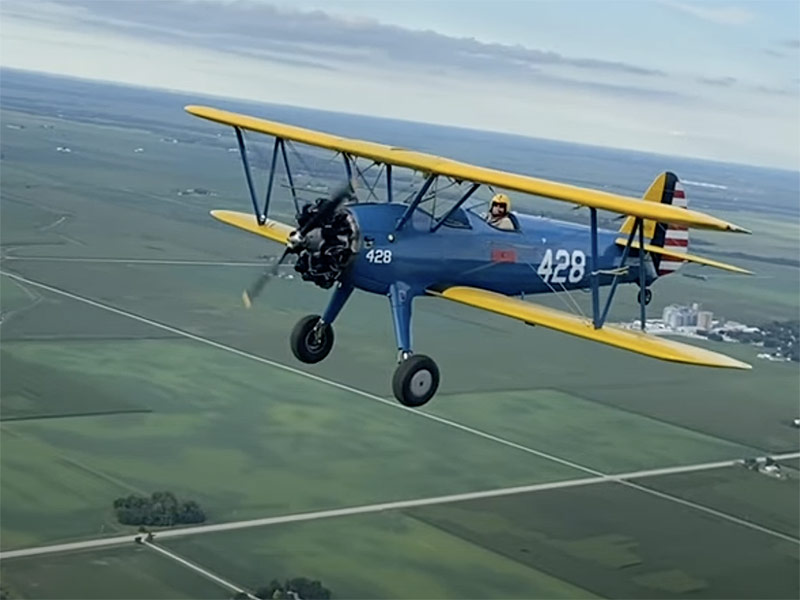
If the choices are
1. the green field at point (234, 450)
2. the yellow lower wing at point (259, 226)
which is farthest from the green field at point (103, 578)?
the yellow lower wing at point (259, 226)

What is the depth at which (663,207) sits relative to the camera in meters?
15.4

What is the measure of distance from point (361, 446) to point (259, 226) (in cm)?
5737

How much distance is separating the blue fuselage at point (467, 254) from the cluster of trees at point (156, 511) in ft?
148

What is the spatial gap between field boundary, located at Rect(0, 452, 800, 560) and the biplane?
4168 centimetres

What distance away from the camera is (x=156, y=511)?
6256cm

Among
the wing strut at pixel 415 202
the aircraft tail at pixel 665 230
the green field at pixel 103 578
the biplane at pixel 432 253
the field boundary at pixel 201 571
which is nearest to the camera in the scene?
the biplane at pixel 432 253

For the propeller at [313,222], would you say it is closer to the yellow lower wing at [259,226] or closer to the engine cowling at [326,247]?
the engine cowling at [326,247]

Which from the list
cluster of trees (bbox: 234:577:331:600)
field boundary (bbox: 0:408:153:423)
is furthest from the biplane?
field boundary (bbox: 0:408:153:423)

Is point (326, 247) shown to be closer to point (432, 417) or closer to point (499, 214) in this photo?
point (499, 214)

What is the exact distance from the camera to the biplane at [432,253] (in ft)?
51.7

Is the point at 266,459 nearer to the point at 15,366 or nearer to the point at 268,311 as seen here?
the point at 15,366

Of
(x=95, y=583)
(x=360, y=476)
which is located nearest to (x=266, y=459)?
(x=360, y=476)

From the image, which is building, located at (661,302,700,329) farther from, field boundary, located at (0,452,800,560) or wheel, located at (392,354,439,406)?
wheel, located at (392,354,439,406)

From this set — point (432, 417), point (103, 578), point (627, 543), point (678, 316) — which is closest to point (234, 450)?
point (432, 417)
